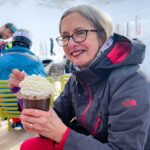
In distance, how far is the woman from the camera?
0.73 metres

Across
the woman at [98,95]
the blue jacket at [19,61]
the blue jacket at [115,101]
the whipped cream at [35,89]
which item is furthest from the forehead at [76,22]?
the blue jacket at [19,61]

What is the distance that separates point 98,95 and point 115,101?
0.16 metres

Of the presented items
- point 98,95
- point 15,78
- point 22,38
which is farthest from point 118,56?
point 22,38

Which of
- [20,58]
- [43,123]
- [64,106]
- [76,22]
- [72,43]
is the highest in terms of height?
[76,22]

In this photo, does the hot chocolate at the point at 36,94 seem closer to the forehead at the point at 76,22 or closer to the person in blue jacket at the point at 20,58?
the forehead at the point at 76,22

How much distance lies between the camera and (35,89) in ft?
2.55

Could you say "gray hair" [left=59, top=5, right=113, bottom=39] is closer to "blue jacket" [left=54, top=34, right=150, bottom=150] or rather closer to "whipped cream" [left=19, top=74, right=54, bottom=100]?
"blue jacket" [left=54, top=34, right=150, bottom=150]

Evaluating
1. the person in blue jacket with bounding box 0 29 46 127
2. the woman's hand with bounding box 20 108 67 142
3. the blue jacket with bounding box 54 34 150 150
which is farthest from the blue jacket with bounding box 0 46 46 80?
the woman's hand with bounding box 20 108 67 142

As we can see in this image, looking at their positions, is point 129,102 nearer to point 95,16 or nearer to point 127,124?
point 127,124

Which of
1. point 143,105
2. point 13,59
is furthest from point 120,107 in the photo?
point 13,59

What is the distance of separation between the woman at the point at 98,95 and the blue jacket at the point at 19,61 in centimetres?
119

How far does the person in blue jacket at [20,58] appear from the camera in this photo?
7.40 ft

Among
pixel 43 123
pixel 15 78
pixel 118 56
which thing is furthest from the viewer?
pixel 15 78

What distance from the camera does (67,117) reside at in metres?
1.31
